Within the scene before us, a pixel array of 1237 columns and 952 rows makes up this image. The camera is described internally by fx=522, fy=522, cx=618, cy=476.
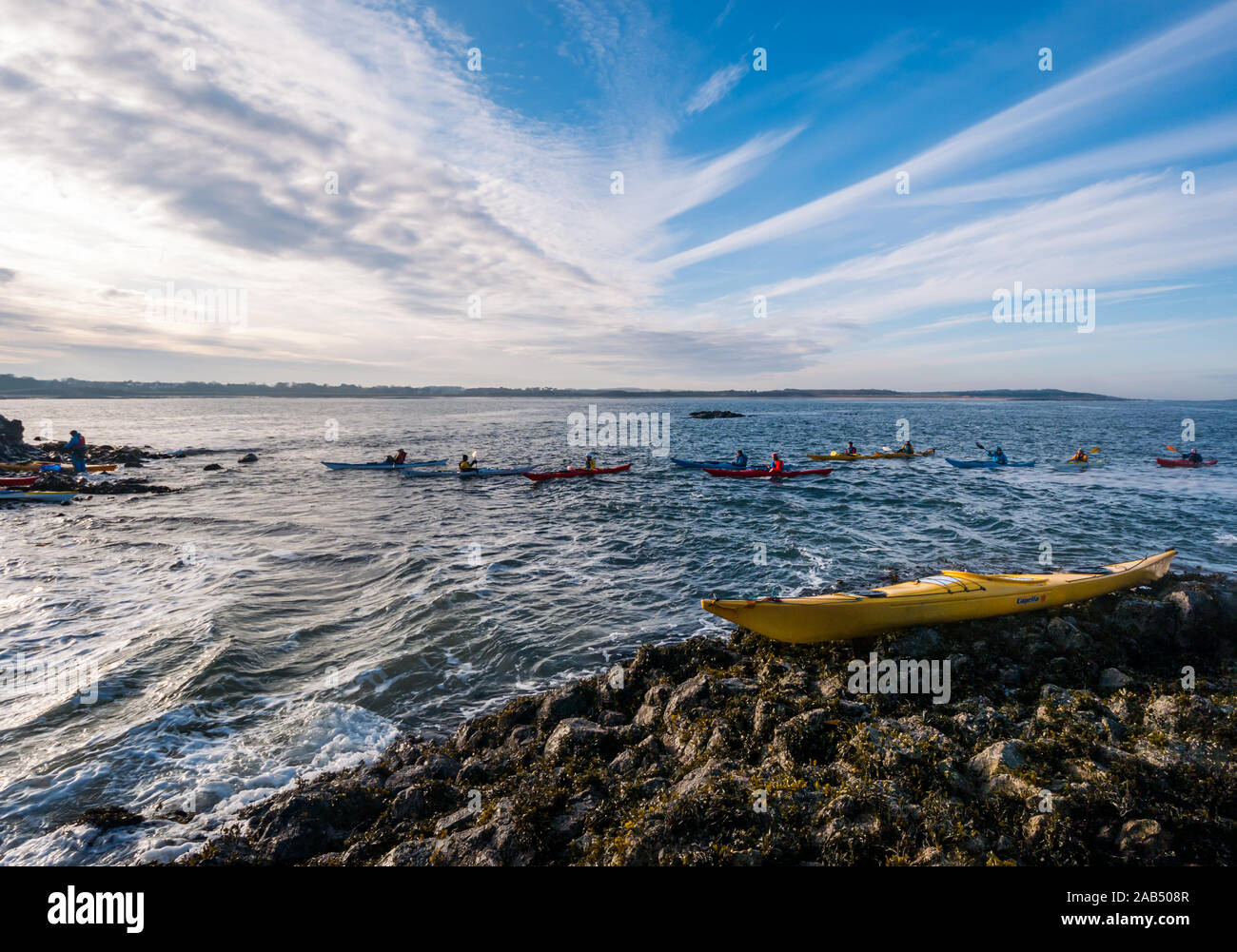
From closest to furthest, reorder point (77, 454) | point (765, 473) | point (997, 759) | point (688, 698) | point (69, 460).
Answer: point (997, 759)
point (688, 698)
point (77, 454)
point (765, 473)
point (69, 460)

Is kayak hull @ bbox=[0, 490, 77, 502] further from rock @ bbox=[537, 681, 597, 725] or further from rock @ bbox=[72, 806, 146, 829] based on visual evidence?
rock @ bbox=[537, 681, 597, 725]

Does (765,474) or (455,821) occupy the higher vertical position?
(765,474)

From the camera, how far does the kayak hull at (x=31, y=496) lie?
96.5 feet

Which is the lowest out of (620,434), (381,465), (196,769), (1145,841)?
(196,769)

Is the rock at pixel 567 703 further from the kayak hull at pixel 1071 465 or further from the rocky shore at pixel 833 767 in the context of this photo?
the kayak hull at pixel 1071 465

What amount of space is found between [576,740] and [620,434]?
89345 millimetres

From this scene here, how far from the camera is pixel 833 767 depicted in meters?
7.25

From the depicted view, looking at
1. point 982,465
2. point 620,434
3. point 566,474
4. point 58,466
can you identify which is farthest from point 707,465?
point 620,434

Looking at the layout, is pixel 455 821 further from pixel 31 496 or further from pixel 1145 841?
pixel 31 496

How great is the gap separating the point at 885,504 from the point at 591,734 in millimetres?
24908

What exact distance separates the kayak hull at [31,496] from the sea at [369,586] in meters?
1.02

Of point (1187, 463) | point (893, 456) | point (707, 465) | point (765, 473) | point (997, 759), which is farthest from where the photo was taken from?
point (893, 456)
